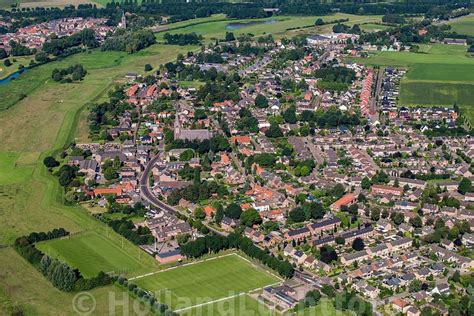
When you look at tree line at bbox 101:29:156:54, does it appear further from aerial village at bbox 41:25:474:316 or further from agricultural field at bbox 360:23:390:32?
agricultural field at bbox 360:23:390:32

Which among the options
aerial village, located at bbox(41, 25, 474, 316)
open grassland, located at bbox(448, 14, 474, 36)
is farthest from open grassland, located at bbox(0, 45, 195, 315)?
open grassland, located at bbox(448, 14, 474, 36)

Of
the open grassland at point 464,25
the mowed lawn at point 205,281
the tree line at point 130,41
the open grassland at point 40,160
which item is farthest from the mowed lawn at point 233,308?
the open grassland at point 464,25

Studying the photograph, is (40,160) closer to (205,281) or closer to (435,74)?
(205,281)

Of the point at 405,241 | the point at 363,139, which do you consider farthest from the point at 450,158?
the point at 405,241

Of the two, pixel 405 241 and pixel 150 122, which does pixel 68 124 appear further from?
pixel 405 241

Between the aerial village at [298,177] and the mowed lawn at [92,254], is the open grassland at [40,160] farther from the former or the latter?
the aerial village at [298,177]

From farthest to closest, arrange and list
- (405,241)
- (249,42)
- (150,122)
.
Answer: (249,42) < (150,122) < (405,241)
